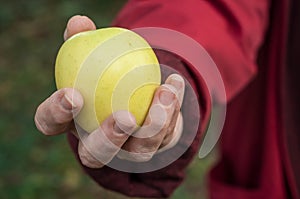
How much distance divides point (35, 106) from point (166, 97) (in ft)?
5.77

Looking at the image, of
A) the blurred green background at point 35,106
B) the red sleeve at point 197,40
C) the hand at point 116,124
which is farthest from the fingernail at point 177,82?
the blurred green background at point 35,106

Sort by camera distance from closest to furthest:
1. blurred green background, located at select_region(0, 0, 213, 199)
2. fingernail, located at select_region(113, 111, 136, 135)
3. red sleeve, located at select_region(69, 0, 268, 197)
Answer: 1. fingernail, located at select_region(113, 111, 136, 135)
2. red sleeve, located at select_region(69, 0, 268, 197)
3. blurred green background, located at select_region(0, 0, 213, 199)

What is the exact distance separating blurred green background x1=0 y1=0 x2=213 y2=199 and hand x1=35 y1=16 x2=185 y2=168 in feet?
4.50

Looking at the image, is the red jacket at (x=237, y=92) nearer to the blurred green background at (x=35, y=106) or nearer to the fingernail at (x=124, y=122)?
the fingernail at (x=124, y=122)

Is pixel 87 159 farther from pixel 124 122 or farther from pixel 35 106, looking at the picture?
pixel 35 106

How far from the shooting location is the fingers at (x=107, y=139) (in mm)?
708

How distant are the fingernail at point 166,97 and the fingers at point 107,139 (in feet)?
0.15

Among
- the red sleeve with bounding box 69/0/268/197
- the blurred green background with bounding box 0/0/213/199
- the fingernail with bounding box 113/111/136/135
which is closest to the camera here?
the fingernail with bounding box 113/111/136/135

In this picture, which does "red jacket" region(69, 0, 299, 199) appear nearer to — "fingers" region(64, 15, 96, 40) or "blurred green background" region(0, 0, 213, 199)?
"fingers" region(64, 15, 96, 40)

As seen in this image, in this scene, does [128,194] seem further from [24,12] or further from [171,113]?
[24,12]

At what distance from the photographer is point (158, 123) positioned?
2.40 feet

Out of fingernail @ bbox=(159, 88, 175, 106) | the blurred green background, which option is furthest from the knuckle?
the blurred green background

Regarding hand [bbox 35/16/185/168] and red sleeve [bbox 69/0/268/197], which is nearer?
hand [bbox 35/16/185/168]

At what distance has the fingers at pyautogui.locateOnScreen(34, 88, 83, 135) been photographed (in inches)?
28.0
